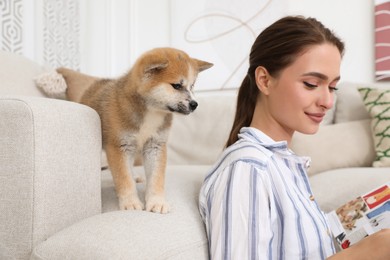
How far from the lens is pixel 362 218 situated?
1.04 meters

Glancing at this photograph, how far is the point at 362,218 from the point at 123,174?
25.8 inches

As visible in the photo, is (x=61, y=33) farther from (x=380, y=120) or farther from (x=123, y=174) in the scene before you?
(x=380, y=120)

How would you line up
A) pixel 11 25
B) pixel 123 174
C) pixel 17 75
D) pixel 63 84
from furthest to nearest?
1. pixel 11 25
2. pixel 63 84
3. pixel 17 75
4. pixel 123 174

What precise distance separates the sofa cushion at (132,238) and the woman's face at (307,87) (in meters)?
0.34

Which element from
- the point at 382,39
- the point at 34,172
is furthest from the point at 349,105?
the point at 34,172

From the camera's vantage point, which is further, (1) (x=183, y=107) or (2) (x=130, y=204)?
(1) (x=183, y=107)

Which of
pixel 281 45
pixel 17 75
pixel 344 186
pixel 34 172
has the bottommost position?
pixel 344 186

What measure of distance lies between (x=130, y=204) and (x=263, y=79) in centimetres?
48

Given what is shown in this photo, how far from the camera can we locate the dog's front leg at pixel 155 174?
1.00 metres

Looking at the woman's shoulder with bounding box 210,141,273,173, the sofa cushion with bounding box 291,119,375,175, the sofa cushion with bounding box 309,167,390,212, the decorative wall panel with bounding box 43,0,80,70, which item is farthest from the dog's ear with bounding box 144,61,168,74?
the decorative wall panel with bounding box 43,0,80,70

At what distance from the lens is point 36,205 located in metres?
0.85

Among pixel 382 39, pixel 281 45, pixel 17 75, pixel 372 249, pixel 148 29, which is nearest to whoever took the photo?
pixel 372 249

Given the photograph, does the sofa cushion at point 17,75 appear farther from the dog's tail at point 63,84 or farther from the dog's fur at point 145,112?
the dog's fur at point 145,112

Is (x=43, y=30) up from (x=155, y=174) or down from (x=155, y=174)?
up
